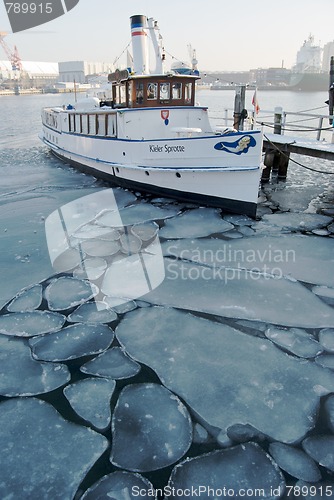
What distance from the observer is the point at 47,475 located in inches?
133

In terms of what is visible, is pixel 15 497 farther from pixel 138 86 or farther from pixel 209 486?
pixel 138 86

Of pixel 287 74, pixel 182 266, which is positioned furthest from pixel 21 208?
pixel 287 74

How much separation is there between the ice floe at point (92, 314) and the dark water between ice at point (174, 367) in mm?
28

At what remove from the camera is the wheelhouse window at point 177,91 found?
1242 cm

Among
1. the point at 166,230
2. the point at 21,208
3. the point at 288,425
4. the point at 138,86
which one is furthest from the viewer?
the point at 138,86

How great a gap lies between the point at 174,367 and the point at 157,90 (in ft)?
33.3

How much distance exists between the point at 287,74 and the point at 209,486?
616 ft

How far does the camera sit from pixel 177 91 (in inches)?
492

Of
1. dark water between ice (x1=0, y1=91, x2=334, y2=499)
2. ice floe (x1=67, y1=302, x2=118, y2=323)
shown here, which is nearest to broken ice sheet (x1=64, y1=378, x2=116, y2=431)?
dark water between ice (x1=0, y1=91, x2=334, y2=499)

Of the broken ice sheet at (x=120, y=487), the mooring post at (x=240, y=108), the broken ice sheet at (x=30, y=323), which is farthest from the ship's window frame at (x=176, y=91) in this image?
the broken ice sheet at (x=120, y=487)

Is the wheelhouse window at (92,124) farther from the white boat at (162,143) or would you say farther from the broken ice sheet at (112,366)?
the broken ice sheet at (112,366)

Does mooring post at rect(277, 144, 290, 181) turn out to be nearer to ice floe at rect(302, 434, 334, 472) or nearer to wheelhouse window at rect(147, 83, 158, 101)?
wheelhouse window at rect(147, 83, 158, 101)

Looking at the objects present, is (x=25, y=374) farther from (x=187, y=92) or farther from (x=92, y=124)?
(x=92, y=124)

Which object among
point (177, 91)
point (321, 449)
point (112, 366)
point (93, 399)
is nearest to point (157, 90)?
point (177, 91)
